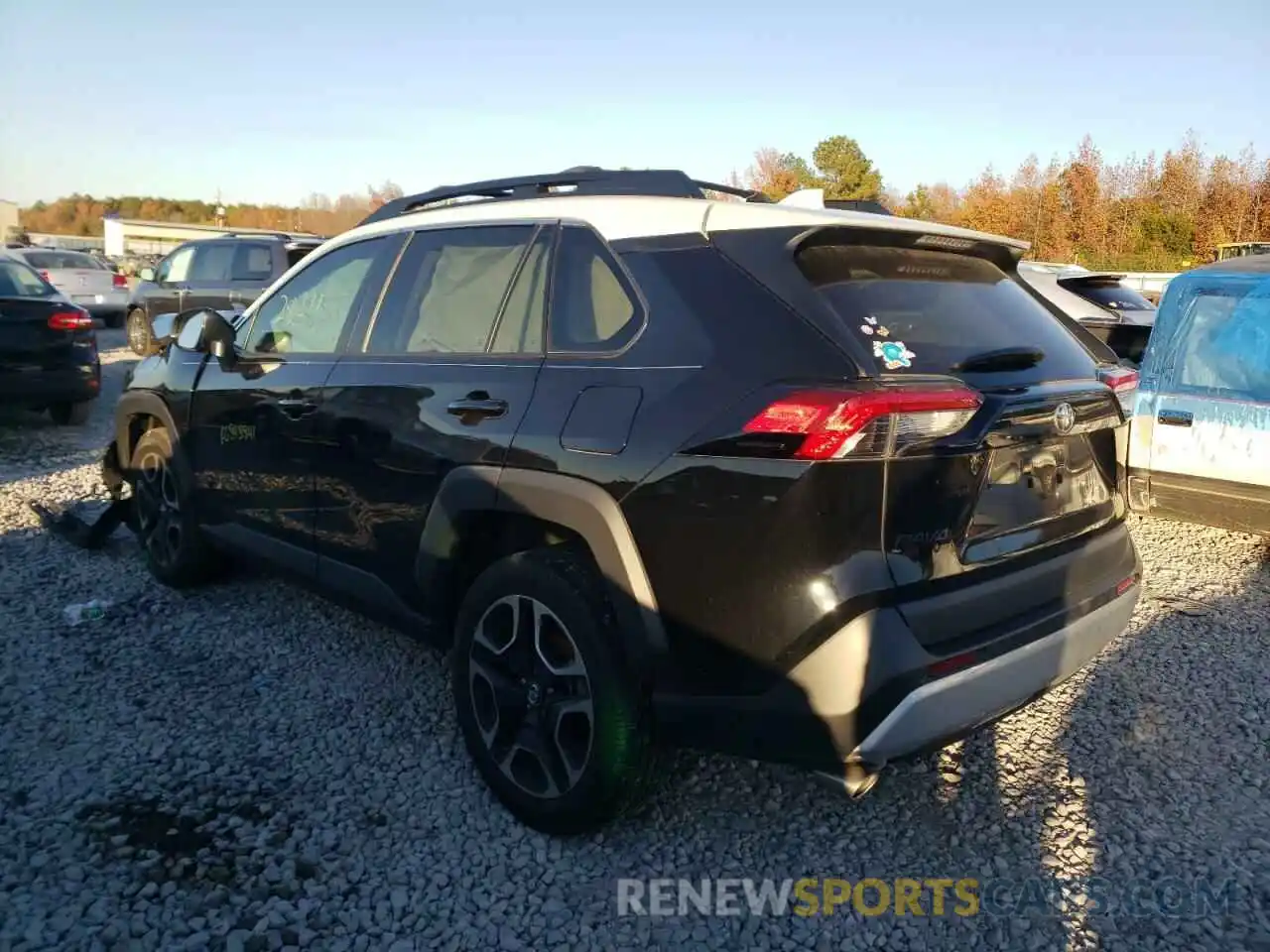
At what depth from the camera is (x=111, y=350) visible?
49.2ft

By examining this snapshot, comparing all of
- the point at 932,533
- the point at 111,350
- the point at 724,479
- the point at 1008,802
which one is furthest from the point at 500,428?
the point at 111,350

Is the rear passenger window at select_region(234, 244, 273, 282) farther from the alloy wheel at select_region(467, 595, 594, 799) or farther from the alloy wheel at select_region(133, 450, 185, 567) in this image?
the alloy wheel at select_region(467, 595, 594, 799)

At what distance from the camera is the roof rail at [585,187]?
279 cm

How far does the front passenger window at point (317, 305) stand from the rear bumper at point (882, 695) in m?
2.11

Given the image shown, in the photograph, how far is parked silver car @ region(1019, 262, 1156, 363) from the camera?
8.61 m

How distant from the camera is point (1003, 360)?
101 inches

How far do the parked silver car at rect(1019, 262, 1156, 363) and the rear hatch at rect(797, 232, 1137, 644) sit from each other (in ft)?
18.3

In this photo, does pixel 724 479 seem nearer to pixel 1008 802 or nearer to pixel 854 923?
pixel 854 923

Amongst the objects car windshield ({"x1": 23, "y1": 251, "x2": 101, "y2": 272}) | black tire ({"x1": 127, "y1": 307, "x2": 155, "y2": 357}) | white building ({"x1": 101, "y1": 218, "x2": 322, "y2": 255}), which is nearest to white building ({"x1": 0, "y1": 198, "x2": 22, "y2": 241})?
white building ({"x1": 101, "y1": 218, "x2": 322, "y2": 255})

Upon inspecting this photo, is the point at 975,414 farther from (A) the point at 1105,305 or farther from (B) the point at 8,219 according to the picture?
(B) the point at 8,219

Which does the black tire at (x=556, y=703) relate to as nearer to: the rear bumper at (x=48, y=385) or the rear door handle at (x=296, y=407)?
the rear door handle at (x=296, y=407)

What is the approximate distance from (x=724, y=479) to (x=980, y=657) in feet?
2.58

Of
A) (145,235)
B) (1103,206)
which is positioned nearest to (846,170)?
(1103,206)

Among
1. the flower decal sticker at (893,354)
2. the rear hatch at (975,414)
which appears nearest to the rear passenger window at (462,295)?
the rear hatch at (975,414)
